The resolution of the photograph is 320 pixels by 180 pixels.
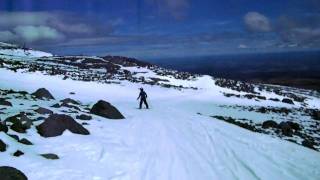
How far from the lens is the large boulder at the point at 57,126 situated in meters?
18.8

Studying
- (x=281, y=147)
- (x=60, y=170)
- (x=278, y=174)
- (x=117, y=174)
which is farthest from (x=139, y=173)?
(x=281, y=147)

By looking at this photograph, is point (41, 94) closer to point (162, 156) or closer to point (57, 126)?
point (57, 126)

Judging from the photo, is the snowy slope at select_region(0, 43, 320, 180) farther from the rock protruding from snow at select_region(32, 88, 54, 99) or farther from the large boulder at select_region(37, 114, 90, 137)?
the rock protruding from snow at select_region(32, 88, 54, 99)

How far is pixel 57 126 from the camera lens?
63.4 ft

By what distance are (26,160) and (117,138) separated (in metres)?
6.90

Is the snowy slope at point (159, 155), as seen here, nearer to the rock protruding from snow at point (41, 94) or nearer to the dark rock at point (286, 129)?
the dark rock at point (286, 129)

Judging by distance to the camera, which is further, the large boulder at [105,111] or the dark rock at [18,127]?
the large boulder at [105,111]

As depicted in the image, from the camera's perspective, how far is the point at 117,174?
14273 millimetres

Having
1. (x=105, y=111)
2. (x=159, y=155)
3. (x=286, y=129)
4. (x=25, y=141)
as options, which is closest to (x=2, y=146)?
(x=25, y=141)

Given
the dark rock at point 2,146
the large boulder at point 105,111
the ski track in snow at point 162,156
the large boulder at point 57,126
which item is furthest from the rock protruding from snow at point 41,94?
the dark rock at point 2,146

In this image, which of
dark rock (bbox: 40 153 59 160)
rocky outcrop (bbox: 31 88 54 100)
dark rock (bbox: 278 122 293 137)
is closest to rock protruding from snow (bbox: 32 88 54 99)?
rocky outcrop (bbox: 31 88 54 100)

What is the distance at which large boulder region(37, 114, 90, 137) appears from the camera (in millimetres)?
18788

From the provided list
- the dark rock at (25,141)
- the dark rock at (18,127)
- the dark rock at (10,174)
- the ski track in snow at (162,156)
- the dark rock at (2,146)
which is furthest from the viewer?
the dark rock at (18,127)

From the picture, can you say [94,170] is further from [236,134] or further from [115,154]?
[236,134]
